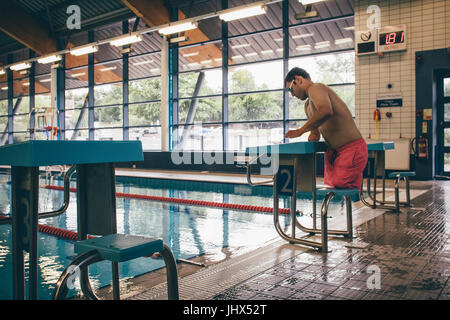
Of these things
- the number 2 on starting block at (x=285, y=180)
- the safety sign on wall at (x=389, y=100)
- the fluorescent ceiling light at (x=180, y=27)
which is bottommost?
the number 2 on starting block at (x=285, y=180)

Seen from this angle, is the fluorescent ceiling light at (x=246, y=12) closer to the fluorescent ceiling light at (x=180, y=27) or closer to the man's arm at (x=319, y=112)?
the fluorescent ceiling light at (x=180, y=27)

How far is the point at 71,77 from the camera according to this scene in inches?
580

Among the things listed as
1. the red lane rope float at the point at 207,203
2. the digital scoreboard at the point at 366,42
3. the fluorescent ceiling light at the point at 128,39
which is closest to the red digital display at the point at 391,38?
the digital scoreboard at the point at 366,42

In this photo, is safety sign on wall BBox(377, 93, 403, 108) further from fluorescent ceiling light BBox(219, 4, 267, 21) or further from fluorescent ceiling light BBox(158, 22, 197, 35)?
fluorescent ceiling light BBox(158, 22, 197, 35)

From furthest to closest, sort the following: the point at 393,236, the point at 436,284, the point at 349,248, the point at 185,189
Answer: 1. the point at 185,189
2. the point at 393,236
3. the point at 349,248
4. the point at 436,284

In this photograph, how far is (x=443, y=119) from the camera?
8.02 m

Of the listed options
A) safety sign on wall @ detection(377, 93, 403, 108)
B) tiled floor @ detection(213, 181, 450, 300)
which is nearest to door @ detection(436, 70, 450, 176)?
safety sign on wall @ detection(377, 93, 403, 108)

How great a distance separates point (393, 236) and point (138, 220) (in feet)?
9.44

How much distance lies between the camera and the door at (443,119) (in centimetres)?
799

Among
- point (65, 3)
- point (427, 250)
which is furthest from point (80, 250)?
point (65, 3)

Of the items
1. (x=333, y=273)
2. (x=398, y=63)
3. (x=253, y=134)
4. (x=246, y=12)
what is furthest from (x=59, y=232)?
(x=253, y=134)

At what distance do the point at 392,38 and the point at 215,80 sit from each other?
16.2ft

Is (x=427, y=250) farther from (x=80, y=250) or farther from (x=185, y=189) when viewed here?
(x=185, y=189)

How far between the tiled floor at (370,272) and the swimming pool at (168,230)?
0.75 meters
